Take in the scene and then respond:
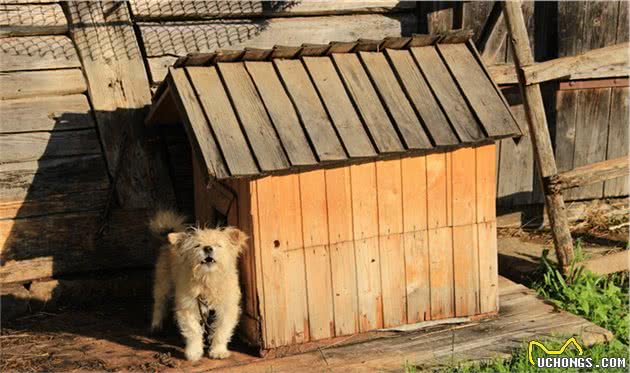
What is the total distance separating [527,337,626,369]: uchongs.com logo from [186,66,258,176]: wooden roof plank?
2334 mm

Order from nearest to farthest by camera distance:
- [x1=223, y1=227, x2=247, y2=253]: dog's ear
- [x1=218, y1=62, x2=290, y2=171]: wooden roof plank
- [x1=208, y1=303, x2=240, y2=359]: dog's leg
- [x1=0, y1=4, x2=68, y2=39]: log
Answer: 1. [x1=218, y1=62, x2=290, y2=171]: wooden roof plank
2. [x1=223, y1=227, x2=247, y2=253]: dog's ear
3. [x1=208, y1=303, x2=240, y2=359]: dog's leg
4. [x1=0, y1=4, x2=68, y2=39]: log

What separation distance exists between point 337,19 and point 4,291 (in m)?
3.83

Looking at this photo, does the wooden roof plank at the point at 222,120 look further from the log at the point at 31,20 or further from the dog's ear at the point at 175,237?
the log at the point at 31,20

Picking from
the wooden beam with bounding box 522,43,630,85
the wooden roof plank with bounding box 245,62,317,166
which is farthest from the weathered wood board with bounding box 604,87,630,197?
the wooden roof plank with bounding box 245,62,317,166

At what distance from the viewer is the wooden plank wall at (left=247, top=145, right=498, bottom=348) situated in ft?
17.5

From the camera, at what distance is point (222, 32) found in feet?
23.0

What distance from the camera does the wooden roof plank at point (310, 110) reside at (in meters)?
5.25

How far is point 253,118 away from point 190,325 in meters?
1.49

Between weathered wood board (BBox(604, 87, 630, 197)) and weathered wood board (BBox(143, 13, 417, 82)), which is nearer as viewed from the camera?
weathered wood board (BBox(143, 13, 417, 82))

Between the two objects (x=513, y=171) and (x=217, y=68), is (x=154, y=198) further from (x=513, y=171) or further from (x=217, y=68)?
(x=513, y=171)

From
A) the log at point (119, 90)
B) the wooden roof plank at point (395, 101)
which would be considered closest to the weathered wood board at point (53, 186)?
the log at point (119, 90)

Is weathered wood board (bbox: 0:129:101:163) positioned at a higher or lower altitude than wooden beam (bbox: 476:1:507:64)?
lower

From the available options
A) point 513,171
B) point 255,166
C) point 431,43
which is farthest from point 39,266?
point 513,171

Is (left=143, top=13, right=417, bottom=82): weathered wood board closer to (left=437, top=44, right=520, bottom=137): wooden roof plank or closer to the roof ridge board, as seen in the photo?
the roof ridge board
